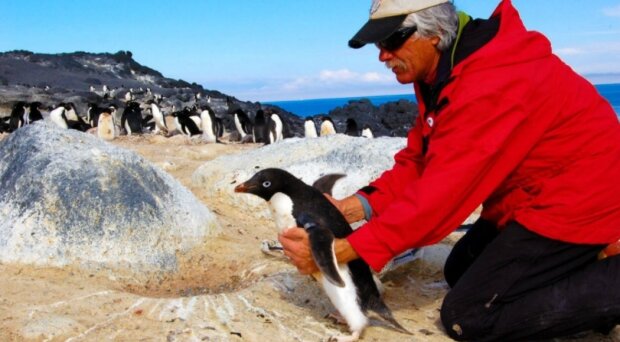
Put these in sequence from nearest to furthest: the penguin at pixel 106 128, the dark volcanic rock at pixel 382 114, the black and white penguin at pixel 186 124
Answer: the penguin at pixel 106 128, the black and white penguin at pixel 186 124, the dark volcanic rock at pixel 382 114

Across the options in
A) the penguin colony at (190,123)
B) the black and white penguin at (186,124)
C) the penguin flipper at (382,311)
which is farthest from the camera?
the black and white penguin at (186,124)

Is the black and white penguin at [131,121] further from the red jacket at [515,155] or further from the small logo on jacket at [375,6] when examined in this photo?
the red jacket at [515,155]

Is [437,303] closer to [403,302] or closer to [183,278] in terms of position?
[403,302]

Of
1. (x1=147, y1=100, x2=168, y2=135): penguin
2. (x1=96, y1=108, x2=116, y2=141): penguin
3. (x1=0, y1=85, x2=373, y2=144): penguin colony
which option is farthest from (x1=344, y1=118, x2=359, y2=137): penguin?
(x1=96, y1=108, x2=116, y2=141): penguin

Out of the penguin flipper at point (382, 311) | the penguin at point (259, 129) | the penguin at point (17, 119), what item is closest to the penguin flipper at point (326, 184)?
the penguin flipper at point (382, 311)

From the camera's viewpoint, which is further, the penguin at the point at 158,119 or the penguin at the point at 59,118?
the penguin at the point at 158,119

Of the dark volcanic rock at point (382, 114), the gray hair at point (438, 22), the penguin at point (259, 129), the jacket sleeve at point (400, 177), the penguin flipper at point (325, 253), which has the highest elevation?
the gray hair at point (438, 22)

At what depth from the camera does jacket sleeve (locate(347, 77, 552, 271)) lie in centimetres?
265

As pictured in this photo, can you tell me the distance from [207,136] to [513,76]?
17173 mm

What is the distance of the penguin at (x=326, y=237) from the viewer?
9.30 feet

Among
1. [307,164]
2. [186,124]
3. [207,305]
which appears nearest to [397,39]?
[207,305]

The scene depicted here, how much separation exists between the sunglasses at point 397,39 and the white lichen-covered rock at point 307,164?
323cm

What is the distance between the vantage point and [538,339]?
124 inches

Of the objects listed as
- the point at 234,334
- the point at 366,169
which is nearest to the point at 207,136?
the point at 366,169
